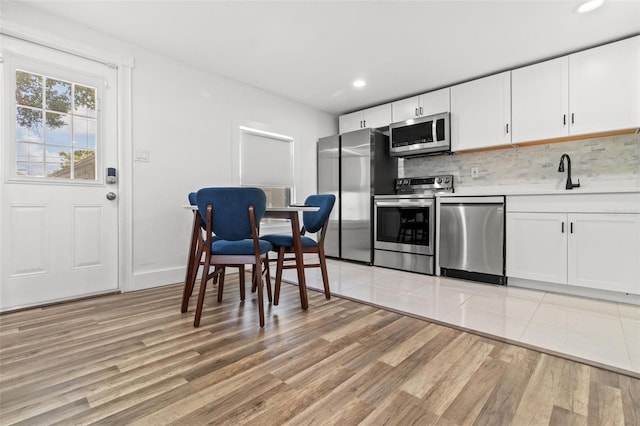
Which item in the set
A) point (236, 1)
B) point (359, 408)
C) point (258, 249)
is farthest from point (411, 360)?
point (236, 1)

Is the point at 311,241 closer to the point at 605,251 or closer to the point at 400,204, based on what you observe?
the point at 400,204

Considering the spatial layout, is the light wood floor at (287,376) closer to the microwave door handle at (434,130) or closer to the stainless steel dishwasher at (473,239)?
the stainless steel dishwasher at (473,239)

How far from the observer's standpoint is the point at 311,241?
8.34 ft

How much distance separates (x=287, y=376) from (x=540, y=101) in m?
3.50

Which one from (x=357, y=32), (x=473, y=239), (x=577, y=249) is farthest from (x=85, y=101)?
(x=577, y=249)

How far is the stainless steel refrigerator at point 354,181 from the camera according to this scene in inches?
161

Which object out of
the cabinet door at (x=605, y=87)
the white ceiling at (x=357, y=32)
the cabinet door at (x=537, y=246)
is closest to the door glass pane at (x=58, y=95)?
the white ceiling at (x=357, y=32)

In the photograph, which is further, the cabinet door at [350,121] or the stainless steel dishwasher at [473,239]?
the cabinet door at [350,121]

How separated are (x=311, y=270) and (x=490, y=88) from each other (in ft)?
9.68

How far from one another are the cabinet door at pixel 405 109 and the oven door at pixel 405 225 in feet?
3.87

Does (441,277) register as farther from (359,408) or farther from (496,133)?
(359,408)

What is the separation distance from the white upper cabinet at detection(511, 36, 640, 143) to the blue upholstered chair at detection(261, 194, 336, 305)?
2.24 meters

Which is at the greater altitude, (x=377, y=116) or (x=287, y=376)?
(x=377, y=116)

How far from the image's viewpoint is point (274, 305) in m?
2.36
